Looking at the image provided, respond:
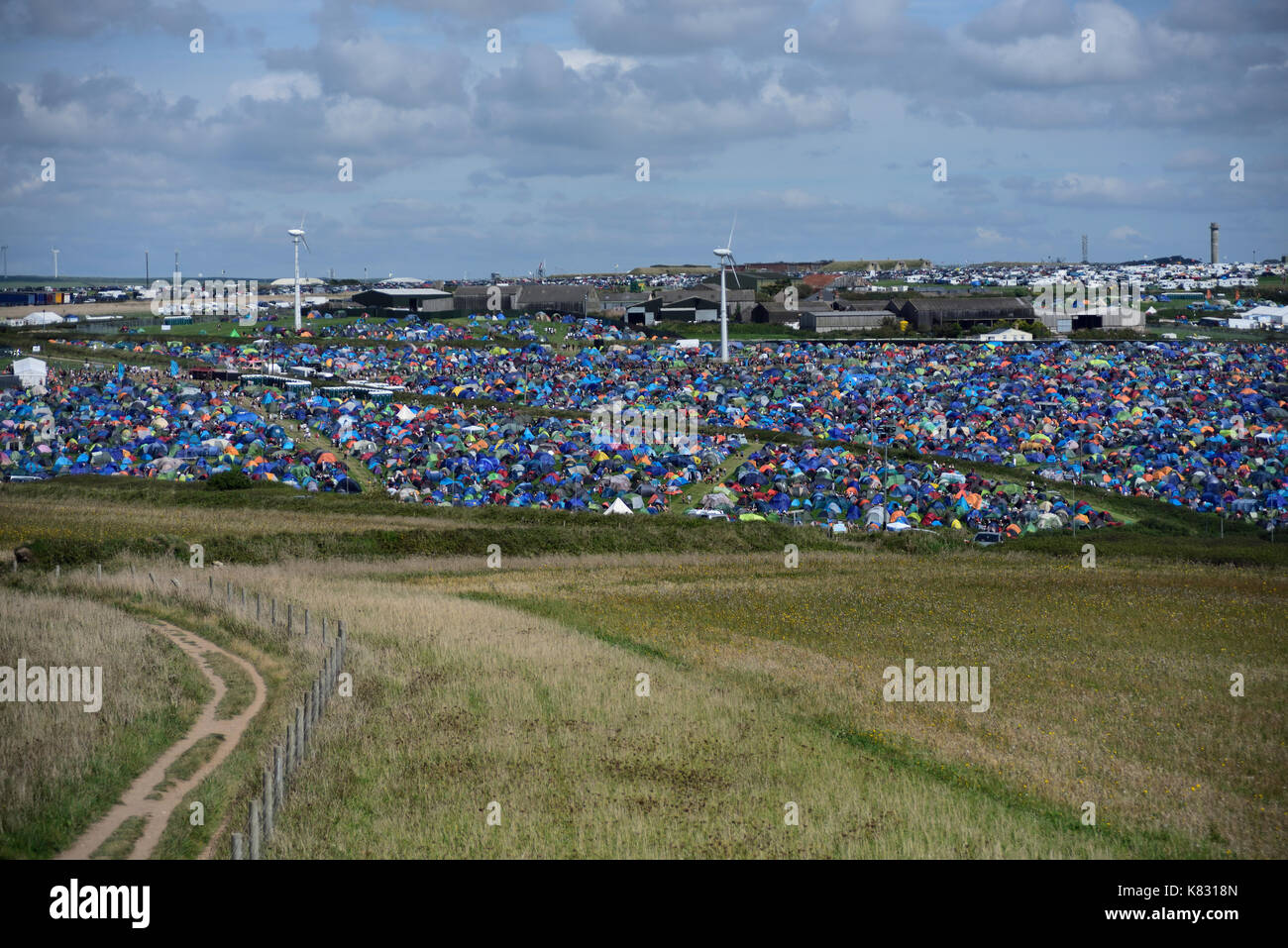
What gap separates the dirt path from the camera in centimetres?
1318

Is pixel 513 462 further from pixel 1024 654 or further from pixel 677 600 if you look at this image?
pixel 1024 654

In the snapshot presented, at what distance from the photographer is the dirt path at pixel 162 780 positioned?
13180 mm

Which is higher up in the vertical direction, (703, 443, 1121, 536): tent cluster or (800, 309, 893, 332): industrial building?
(800, 309, 893, 332): industrial building

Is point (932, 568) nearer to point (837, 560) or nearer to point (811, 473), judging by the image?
point (837, 560)

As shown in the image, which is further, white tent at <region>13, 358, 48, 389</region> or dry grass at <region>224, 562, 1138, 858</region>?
white tent at <region>13, 358, 48, 389</region>

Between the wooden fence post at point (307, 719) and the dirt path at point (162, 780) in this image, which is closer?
the dirt path at point (162, 780)

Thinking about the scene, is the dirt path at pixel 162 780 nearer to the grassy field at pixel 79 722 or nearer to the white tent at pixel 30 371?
the grassy field at pixel 79 722

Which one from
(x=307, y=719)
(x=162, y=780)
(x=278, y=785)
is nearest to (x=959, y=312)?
(x=307, y=719)

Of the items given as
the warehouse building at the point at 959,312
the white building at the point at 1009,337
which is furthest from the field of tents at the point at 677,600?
the warehouse building at the point at 959,312

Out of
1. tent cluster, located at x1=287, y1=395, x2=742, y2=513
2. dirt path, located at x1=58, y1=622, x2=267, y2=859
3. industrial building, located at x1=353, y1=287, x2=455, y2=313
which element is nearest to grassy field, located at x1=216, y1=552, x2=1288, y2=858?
dirt path, located at x1=58, y1=622, x2=267, y2=859

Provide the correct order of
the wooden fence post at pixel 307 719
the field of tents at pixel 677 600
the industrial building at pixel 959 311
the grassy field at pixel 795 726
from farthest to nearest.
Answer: the industrial building at pixel 959 311 < the wooden fence post at pixel 307 719 < the field of tents at pixel 677 600 < the grassy field at pixel 795 726

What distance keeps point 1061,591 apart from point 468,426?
32.7m

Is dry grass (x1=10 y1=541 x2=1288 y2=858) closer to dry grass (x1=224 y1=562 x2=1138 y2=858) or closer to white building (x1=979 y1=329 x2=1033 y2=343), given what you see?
dry grass (x1=224 y1=562 x2=1138 y2=858)

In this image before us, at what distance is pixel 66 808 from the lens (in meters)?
13.8
